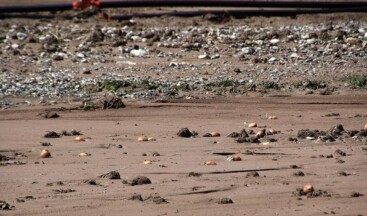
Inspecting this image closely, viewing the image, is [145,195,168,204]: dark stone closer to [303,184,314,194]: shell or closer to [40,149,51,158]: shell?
[303,184,314,194]: shell

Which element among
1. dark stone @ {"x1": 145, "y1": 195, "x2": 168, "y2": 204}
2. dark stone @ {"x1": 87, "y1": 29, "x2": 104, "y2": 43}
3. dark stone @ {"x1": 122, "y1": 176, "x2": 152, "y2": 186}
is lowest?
dark stone @ {"x1": 87, "y1": 29, "x2": 104, "y2": 43}

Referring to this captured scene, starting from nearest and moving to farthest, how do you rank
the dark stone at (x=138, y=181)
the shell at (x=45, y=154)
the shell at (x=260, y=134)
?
the dark stone at (x=138, y=181) → the shell at (x=45, y=154) → the shell at (x=260, y=134)

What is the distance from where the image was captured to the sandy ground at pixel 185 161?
23.2 feet

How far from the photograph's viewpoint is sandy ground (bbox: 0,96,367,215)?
706cm

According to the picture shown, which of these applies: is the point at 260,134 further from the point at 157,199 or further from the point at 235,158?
the point at 157,199

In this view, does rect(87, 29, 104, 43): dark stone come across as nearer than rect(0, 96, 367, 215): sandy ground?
No

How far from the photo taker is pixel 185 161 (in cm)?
872

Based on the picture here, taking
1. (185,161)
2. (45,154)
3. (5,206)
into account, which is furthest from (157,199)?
(45,154)

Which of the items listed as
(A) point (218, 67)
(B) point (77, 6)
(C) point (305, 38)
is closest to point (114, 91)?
(A) point (218, 67)

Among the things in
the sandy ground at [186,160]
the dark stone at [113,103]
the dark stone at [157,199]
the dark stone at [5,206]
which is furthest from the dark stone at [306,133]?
the dark stone at [5,206]

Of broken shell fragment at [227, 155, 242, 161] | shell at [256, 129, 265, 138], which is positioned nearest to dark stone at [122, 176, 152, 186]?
broken shell fragment at [227, 155, 242, 161]

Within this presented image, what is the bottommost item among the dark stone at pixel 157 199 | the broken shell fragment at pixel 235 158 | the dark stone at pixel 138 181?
the broken shell fragment at pixel 235 158

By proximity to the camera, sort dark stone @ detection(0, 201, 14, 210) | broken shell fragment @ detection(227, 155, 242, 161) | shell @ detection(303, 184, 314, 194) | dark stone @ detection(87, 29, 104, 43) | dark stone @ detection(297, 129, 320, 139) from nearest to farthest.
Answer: dark stone @ detection(0, 201, 14, 210), shell @ detection(303, 184, 314, 194), broken shell fragment @ detection(227, 155, 242, 161), dark stone @ detection(297, 129, 320, 139), dark stone @ detection(87, 29, 104, 43)

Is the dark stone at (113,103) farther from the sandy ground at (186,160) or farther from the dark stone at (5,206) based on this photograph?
the dark stone at (5,206)
